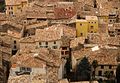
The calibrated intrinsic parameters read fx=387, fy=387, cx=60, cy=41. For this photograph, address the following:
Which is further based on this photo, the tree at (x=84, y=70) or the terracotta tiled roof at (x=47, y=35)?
the terracotta tiled roof at (x=47, y=35)

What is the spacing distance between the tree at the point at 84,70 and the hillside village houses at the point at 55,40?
585mm

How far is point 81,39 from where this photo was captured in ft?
117

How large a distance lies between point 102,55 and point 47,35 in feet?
19.6

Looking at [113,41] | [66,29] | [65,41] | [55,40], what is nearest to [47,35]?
[55,40]

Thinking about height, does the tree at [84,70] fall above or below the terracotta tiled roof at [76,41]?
below

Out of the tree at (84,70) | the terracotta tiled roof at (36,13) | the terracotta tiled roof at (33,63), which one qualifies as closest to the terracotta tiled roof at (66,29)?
the terracotta tiled roof at (36,13)

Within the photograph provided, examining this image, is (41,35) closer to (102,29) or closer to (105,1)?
(102,29)

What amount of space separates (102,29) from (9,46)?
379 inches

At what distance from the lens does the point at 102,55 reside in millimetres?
32375

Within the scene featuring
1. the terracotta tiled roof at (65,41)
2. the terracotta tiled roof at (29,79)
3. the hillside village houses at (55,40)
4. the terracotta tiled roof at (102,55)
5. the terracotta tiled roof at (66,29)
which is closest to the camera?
the terracotta tiled roof at (29,79)

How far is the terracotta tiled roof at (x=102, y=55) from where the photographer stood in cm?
3200

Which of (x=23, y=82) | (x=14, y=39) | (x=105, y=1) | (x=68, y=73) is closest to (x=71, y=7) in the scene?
(x=105, y=1)

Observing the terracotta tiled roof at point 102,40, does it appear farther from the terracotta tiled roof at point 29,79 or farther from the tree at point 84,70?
the terracotta tiled roof at point 29,79

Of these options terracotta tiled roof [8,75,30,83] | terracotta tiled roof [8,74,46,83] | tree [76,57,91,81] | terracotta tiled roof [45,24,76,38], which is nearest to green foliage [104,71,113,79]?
tree [76,57,91,81]
